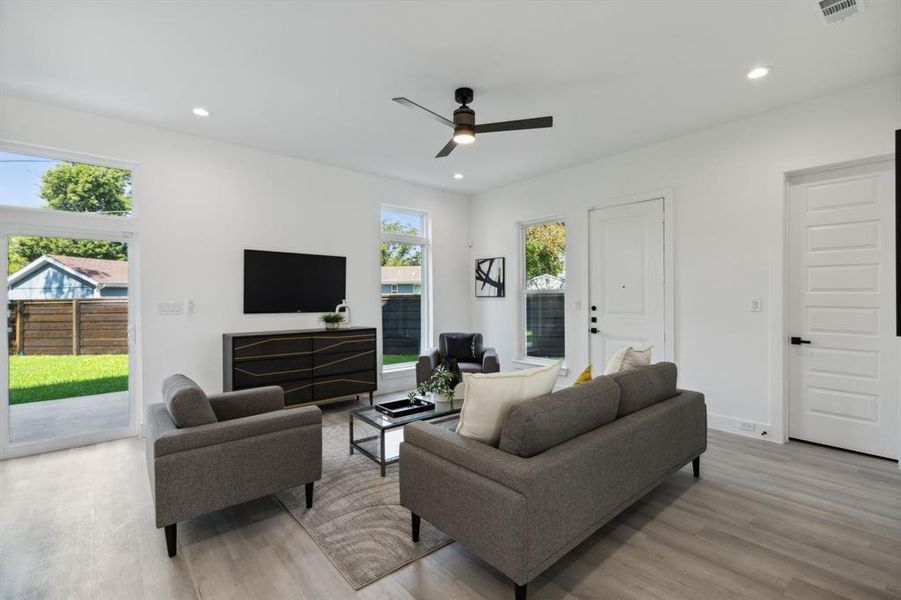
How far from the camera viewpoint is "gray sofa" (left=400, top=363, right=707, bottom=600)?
166 cm

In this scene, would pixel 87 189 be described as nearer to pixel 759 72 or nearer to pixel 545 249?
pixel 545 249

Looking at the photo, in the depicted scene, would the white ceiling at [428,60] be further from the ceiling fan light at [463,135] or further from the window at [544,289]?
the window at [544,289]

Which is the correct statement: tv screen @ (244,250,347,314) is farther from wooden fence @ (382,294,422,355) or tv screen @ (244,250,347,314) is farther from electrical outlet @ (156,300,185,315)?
wooden fence @ (382,294,422,355)

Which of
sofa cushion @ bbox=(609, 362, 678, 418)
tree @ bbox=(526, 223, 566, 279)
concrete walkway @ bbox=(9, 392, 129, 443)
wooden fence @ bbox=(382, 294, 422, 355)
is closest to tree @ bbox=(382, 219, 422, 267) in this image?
wooden fence @ bbox=(382, 294, 422, 355)

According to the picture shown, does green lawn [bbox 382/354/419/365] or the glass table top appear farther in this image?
green lawn [bbox 382/354/419/365]

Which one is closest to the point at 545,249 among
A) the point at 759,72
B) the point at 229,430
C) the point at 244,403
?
the point at 759,72

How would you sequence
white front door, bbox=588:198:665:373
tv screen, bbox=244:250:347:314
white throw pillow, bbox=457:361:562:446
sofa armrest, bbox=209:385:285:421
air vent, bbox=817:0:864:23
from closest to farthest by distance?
white throw pillow, bbox=457:361:562:446
air vent, bbox=817:0:864:23
sofa armrest, bbox=209:385:285:421
white front door, bbox=588:198:665:373
tv screen, bbox=244:250:347:314

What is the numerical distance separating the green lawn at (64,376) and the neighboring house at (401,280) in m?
2.89

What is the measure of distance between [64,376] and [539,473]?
419 centimetres

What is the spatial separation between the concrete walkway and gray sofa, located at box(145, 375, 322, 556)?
1.91 meters

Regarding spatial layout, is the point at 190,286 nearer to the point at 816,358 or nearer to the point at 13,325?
the point at 13,325

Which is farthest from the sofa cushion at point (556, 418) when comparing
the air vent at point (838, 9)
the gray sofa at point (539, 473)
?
the air vent at point (838, 9)

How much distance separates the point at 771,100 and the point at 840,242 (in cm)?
127

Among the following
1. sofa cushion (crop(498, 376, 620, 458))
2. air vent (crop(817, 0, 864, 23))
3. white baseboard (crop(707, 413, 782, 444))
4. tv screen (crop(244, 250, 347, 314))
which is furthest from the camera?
tv screen (crop(244, 250, 347, 314))
